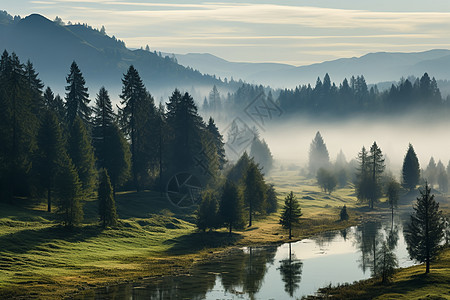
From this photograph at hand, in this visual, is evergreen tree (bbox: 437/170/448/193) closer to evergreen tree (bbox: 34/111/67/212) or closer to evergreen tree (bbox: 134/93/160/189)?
evergreen tree (bbox: 134/93/160/189)

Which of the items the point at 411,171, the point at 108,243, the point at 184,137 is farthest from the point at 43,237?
the point at 411,171

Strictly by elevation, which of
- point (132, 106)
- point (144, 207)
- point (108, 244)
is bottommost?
point (108, 244)

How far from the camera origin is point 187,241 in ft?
254

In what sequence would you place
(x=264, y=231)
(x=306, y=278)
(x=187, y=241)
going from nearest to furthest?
(x=306, y=278) → (x=187, y=241) → (x=264, y=231)

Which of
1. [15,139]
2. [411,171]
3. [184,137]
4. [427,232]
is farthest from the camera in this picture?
[411,171]

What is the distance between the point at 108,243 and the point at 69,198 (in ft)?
25.7

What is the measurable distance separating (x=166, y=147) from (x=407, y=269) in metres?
53.3

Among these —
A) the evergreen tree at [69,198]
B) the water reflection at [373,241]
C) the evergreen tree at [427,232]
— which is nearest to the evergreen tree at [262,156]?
the water reflection at [373,241]

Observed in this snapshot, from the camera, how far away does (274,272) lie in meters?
63.7

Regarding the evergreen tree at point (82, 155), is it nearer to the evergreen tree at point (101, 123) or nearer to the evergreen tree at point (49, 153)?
the evergreen tree at point (49, 153)

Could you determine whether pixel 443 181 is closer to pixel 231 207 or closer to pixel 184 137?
pixel 184 137

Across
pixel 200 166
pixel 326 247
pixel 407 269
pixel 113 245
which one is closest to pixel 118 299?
pixel 113 245

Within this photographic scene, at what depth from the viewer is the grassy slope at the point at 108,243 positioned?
54.5 metres

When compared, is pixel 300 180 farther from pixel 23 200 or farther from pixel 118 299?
pixel 118 299
